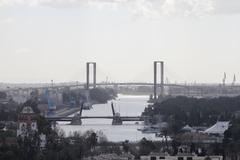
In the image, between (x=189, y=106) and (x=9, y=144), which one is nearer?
(x=9, y=144)

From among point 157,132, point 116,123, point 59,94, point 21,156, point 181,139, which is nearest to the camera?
point 21,156

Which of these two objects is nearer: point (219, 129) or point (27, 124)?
point (27, 124)

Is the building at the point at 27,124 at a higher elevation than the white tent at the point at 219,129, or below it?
higher

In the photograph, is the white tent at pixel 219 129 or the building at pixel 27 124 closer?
the building at pixel 27 124

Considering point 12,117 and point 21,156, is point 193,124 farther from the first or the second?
point 21,156

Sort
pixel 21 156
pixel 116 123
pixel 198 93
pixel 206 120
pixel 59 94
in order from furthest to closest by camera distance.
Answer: pixel 198 93, pixel 59 94, pixel 116 123, pixel 206 120, pixel 21 156

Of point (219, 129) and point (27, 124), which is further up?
point (27, 124)

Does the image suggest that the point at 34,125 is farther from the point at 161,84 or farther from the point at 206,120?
the point at 161,84

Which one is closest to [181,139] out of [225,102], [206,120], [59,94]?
[206,120]

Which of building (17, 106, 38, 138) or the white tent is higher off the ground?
building (17, 106, 38, 138)

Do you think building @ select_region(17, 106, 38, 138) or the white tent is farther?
the white tent
